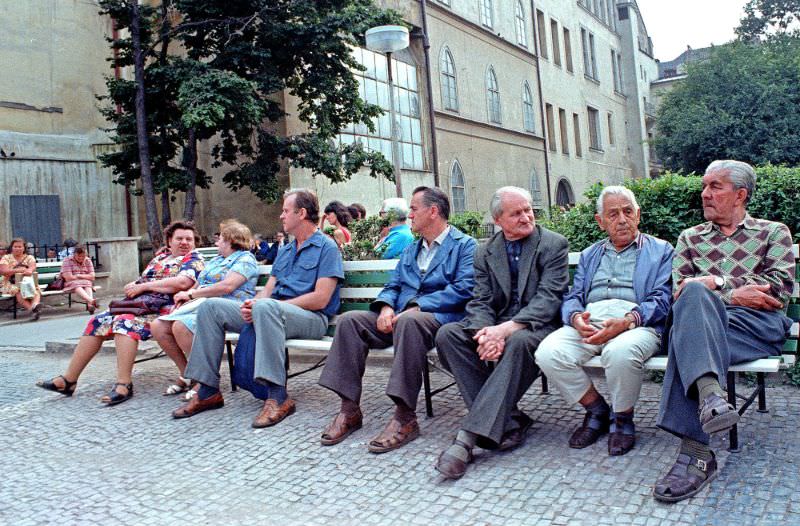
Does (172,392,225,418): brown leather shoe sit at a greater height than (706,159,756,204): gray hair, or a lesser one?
lesser

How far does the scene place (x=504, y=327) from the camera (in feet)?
13.7

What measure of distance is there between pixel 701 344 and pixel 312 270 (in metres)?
2.90

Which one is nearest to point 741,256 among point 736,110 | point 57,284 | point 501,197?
point 501,197

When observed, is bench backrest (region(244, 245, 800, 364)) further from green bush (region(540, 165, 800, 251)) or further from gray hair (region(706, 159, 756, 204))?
gray hair (region(706, 159, 756, 204))

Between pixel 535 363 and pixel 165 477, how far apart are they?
219cm

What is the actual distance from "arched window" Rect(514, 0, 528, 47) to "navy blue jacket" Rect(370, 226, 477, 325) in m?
29.2

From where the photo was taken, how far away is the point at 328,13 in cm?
1417

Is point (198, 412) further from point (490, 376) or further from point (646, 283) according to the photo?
point (646, 283)

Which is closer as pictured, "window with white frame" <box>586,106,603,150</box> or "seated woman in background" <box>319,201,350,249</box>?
"seated woman in background" <box>319,201,350,249</box>

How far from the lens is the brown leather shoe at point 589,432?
4.05 m

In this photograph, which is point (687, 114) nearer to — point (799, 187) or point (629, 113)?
point (629, 113)

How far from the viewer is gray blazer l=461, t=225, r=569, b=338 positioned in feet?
14.2

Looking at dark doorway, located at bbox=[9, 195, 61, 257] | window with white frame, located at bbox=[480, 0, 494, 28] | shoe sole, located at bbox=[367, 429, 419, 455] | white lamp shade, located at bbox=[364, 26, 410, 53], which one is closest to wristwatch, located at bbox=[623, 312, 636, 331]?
shoe sole, located at bbox=[367, 429, 419, 455]

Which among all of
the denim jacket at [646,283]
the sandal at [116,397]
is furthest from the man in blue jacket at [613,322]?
the sandal at [116,397]
